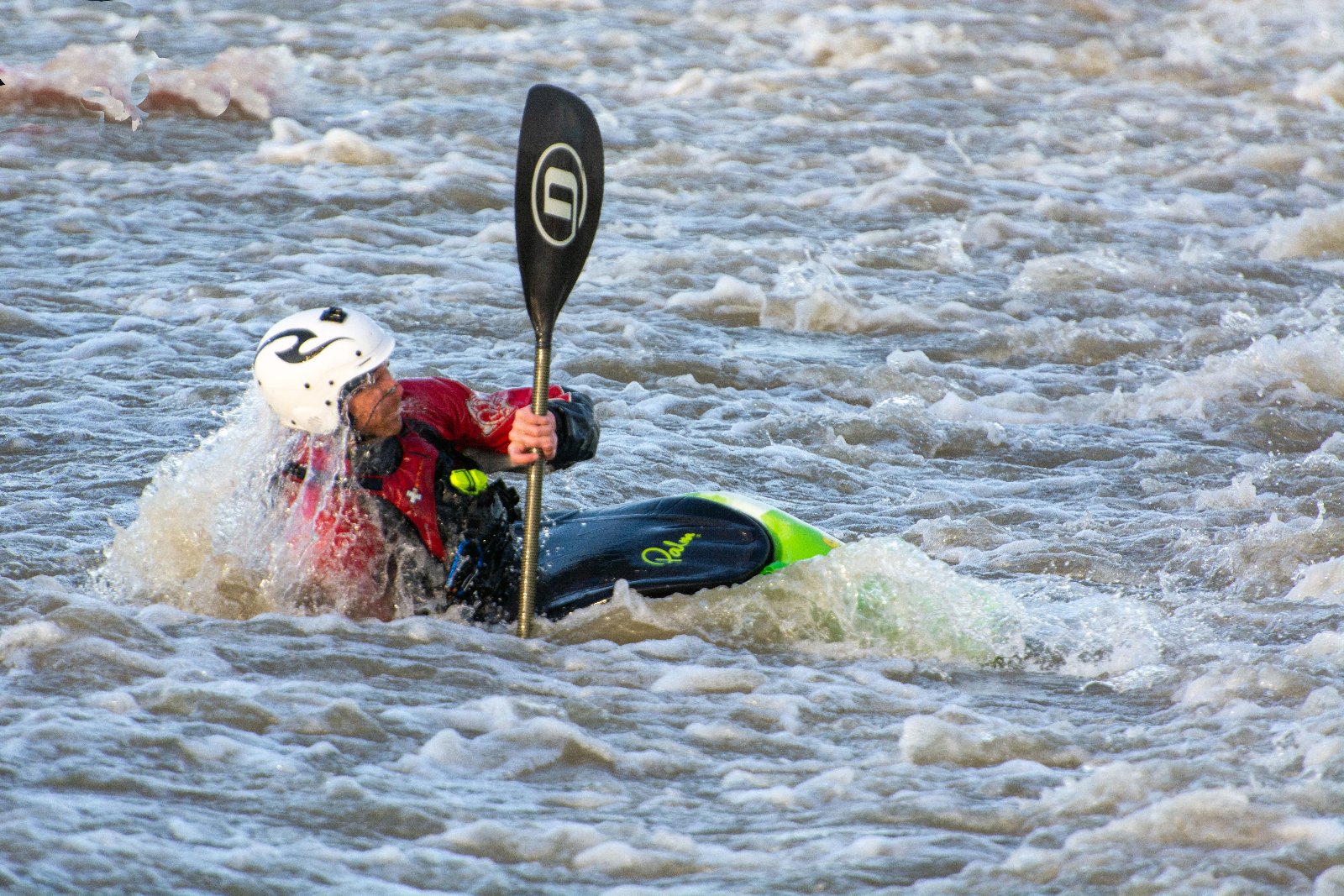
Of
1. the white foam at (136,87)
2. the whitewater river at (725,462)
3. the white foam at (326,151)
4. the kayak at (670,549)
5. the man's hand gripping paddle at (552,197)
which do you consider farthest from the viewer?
the white foam at (136,87)

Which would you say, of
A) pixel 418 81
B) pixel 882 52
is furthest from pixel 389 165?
pixel 882 52

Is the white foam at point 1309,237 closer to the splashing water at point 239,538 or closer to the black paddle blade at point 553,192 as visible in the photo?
the black paddle blade at point 553,192

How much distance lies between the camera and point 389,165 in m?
11.2

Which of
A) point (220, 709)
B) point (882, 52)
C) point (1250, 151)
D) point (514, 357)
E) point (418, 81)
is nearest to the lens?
point (220, 709)

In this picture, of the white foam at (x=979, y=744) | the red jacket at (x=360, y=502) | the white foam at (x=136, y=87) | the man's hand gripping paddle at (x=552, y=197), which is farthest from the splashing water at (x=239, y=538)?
the white foam at (x=136, y=87)

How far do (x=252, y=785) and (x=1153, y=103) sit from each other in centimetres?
1197

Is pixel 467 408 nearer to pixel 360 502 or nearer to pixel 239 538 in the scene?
pixel 360 502

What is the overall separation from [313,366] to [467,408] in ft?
1.82

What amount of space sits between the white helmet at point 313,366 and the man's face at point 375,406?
39mm

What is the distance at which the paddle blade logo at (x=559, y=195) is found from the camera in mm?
4812

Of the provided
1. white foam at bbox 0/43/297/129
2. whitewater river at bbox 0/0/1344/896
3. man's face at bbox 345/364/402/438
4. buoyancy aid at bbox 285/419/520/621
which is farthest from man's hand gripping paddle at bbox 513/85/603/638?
white foam at bbox 0/43/297/129

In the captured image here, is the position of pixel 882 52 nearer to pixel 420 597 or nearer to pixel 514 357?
pixel 514 357

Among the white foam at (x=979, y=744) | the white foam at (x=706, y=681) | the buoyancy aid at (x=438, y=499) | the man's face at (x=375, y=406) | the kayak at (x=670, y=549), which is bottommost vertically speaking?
the white foam at (x=706, y=681)

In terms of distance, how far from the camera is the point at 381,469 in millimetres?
4500
